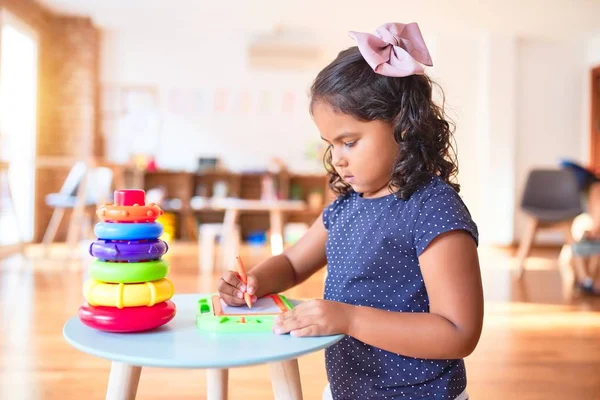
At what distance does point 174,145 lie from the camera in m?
6.95

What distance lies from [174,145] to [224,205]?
2439mm

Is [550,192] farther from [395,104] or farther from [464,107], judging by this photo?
[395,104]

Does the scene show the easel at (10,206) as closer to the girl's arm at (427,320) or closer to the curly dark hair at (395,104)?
the curly dark hair at (395,104)

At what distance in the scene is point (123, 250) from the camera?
0.71 m

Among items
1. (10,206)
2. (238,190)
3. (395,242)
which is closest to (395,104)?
(395,242)

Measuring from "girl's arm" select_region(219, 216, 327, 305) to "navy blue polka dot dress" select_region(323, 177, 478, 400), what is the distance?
105 mm

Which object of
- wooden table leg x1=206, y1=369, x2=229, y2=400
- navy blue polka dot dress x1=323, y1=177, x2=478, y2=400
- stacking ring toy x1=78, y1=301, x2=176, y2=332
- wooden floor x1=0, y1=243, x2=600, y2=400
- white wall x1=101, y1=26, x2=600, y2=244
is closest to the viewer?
stacking ring toy x1=78, y1=301, x2=176, y2=332

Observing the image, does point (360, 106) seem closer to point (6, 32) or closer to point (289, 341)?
point (289, 341)

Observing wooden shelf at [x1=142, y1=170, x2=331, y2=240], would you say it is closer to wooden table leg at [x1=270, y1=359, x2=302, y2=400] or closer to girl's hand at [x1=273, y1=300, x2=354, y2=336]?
wooden table leg at [x1=270, y1=359, x2=302, y2=400]

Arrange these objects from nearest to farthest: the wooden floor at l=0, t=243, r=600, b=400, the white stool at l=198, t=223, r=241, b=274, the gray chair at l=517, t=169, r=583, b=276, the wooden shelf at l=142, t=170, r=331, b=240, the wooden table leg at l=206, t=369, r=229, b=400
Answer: the wooden table leg at l=206, t=369, r=229, b=400 → the wooden floor at l=0, t=243, r=600, b=400 → the white stool at l=198, t=223, r=241, b=274 → the gray chair at l=517, t=169, r=583, b=276 → the wooden shelf at l=142, t=170, r=331, b=240

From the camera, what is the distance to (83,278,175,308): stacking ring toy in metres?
0.69

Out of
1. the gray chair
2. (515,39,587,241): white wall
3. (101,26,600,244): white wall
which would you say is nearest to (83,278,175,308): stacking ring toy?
the gray chair

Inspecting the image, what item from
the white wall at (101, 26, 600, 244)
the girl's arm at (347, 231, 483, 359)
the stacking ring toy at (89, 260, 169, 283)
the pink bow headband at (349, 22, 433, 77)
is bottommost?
the girl's arm at (347, 231, 483, 359)

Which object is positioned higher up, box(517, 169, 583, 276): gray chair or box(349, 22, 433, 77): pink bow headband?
box(349, 22, 433, 77): pink bow headband
